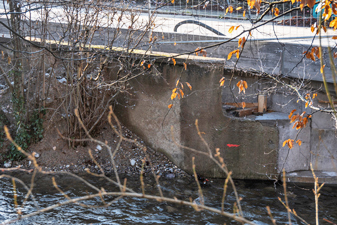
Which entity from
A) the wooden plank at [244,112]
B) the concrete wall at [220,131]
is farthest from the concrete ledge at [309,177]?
the wooden plank at [244,112]

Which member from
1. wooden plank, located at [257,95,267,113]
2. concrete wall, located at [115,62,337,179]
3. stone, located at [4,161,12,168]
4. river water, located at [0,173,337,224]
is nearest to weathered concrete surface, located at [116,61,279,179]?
concrete wall, located at [115,62,337,179]

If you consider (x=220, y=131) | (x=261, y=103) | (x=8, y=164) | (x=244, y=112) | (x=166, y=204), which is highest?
(x=261, y=103)

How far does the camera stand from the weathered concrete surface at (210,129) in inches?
259

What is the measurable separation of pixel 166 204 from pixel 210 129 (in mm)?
1873

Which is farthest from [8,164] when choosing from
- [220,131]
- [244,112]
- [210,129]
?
[244,112]

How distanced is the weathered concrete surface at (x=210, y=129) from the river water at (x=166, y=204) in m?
0.34

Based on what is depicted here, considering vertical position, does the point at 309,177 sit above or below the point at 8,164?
below

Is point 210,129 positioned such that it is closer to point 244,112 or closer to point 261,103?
point 244,112

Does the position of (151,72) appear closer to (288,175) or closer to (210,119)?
(210,119)

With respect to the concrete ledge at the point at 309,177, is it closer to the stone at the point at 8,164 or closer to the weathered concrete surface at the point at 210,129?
the weathered concrete surface at the point at 210,129

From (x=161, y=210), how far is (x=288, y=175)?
110 inches

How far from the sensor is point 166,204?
5.43 m

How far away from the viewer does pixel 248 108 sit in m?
7.17

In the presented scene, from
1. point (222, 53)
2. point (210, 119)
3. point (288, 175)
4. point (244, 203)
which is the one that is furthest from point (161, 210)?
point (222, 53)
